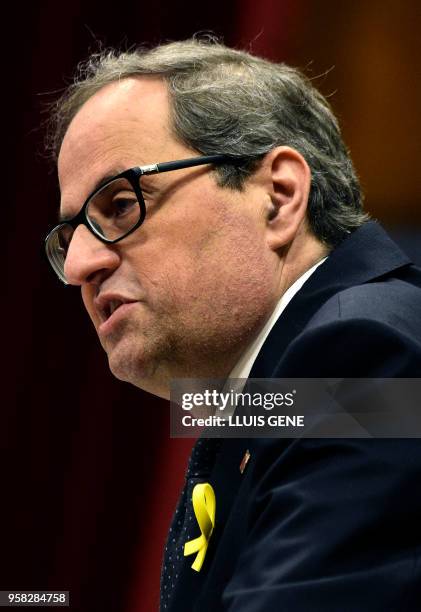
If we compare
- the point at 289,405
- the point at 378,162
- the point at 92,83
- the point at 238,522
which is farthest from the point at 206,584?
the point at 378,162

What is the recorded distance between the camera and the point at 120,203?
4.17 feet

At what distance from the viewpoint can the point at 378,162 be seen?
2.04m

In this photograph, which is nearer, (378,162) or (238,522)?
(238,522)

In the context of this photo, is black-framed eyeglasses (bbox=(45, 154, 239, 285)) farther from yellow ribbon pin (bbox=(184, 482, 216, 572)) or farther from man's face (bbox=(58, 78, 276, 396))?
yellow ribbon pin (bbox=(184, 482, 216, 572))

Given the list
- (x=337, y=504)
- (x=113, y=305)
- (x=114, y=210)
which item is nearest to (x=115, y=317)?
(x=113, y=305)

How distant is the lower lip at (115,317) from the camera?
1229 millimetres

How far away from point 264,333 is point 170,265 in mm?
158

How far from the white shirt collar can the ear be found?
0.06 meters

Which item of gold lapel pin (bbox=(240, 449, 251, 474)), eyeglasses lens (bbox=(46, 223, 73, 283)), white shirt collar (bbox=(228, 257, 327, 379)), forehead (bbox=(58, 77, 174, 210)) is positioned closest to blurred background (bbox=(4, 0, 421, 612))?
eyeglasses lens (bbox=(46, 223, 73, 283))

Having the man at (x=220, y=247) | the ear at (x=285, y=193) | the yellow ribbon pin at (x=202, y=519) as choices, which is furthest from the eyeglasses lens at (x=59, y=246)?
the yellow ribbon pin at (x=202, y=519)

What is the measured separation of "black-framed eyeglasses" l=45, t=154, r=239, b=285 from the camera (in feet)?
4.09

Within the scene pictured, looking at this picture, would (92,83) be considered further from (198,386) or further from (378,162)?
(378,162)

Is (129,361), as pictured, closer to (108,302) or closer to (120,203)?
(108,302)

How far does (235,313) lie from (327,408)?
350mm
